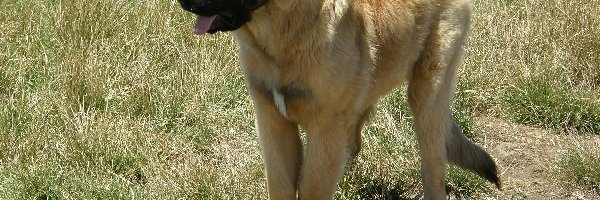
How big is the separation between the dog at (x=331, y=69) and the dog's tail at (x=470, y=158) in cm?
16

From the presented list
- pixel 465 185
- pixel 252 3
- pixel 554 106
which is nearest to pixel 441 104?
pixel 465 185

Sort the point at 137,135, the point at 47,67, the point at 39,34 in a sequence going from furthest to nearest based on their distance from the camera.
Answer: the point at 39,34
the point at 47,67
the point at 137,135

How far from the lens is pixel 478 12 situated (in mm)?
8969

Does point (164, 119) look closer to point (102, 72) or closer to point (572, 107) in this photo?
point (102, 72)

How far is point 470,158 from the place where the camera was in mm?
6438

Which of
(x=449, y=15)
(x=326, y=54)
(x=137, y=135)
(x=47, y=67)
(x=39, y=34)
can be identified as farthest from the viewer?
(x=39, y=34)

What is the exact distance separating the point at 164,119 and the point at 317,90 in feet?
7.39

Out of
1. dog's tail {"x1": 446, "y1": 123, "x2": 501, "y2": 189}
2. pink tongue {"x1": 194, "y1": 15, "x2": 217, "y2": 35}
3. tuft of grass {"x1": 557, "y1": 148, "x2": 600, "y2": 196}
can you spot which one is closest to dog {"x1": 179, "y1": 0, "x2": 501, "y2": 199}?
pink tongue {"x1": 194, "y1": 15, "x2": 217, "y2": 35}

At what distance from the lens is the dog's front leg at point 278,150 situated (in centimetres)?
557

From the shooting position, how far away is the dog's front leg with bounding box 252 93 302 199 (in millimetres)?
5574

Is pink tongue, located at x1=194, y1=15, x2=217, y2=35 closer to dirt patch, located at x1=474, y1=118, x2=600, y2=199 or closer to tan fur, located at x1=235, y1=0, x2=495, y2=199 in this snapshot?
tan fur, located at x1=235, y1=0, x2=495, y2=199

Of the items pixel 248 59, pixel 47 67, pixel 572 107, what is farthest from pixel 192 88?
pixel 572 107

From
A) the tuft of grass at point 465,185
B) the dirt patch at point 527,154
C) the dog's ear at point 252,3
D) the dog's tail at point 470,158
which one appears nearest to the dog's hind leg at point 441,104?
the dog's tail at point 470,158

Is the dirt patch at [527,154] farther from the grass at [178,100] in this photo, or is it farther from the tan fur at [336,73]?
the tan fur at [336,73]
